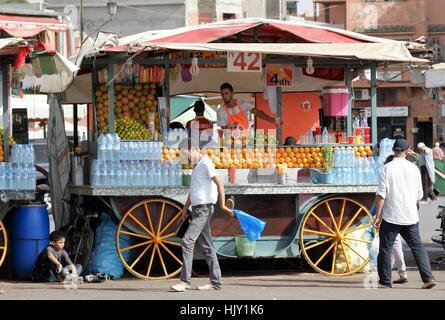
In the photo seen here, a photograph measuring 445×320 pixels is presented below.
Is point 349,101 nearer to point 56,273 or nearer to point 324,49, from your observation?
point 324,49

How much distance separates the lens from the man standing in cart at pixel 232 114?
47.3 ft

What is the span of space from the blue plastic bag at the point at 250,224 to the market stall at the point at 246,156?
56 cm

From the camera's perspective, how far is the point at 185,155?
547 inches

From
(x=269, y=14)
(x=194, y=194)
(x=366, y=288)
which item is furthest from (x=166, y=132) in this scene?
(x=269, y=14)

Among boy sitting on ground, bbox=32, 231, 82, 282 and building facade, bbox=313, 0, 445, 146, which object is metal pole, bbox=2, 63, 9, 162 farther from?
building facade, bbox=313, 0, 445, 146

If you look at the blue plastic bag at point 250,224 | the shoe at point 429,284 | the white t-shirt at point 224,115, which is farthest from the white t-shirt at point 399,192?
the white t-shirt at point 224,115

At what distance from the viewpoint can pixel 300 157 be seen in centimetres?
1415

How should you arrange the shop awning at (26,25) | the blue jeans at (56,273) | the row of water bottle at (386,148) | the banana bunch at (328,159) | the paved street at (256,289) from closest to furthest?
the paved street at (256,289) → the shop awning at (26,25) → the blue jeans at (56,273) → the banana bunch at (328,159) → the row of water bottle at (386,148)

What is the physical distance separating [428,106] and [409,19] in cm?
517

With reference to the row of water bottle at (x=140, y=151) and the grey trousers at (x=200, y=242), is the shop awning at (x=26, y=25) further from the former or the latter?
the grey trousers at (x=200, y=242)

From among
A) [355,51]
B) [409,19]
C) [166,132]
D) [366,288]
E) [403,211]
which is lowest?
[366,288]

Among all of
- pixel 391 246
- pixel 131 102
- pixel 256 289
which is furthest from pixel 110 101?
pixel 391 246

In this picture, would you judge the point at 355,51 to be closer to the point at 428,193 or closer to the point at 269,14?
the point at 428,193

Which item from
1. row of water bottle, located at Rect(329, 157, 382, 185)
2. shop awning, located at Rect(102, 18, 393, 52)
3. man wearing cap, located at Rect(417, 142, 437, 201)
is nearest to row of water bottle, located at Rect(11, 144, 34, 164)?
shop awning, located at Rect(102, 18, 393, 52)
